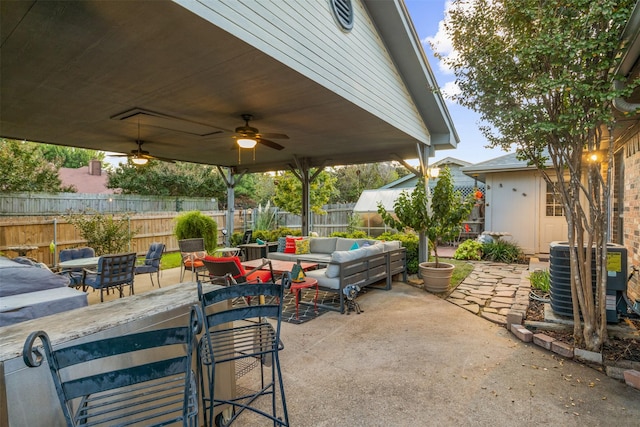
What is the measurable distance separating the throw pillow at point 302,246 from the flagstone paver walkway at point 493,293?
3.58 meters

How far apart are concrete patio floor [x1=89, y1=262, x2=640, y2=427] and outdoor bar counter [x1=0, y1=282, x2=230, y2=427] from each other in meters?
0.99

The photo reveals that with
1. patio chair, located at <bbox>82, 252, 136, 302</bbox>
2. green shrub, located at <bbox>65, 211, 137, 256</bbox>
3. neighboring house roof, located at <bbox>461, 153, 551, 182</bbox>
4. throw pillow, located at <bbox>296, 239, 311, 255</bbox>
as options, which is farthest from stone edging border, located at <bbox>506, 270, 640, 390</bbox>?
green shrub, located at <bbox>65, 211, 137, 256</bbox>

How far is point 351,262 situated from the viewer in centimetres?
550

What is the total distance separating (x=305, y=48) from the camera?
3.65 meters

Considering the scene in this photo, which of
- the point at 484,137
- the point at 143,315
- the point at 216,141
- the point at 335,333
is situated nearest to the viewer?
the point at 143,315

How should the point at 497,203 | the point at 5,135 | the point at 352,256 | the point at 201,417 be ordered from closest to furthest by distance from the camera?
the point at 201,417 → the point at 352,256 → the point at 5,135 → the point at 497,203

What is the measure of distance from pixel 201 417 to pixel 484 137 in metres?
4.55

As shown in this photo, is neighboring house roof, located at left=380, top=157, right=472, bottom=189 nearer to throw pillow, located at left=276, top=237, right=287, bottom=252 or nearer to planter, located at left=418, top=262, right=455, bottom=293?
throw pillow, located at left=276, top=237, right=287, bottom=252

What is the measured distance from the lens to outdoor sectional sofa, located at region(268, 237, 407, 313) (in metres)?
5.35

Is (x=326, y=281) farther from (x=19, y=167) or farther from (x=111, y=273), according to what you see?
(x=19, y=167)

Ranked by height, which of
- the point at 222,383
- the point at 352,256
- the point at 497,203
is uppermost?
the point at 497,203

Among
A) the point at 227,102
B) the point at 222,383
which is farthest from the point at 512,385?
the point at 227,102

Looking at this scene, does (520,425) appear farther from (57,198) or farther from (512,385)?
(57,198)

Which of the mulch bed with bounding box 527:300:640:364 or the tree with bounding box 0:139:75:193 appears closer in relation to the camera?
the mulch bed with bounding box 527:300:640:364
